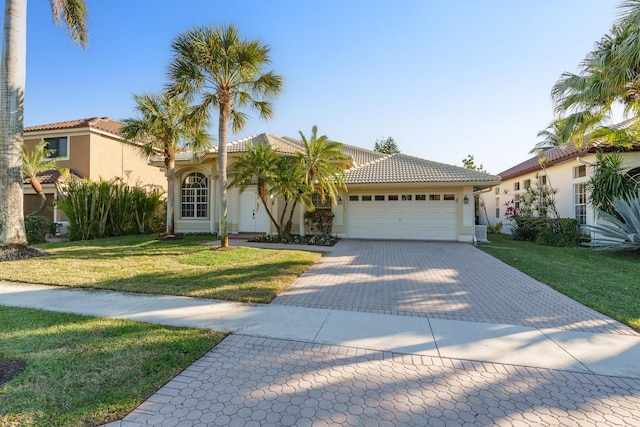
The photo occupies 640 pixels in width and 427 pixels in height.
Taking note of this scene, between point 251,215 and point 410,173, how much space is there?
8.67 metres

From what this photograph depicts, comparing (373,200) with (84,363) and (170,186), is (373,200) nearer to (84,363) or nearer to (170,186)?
(170,186)

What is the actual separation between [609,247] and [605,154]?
5160 mm

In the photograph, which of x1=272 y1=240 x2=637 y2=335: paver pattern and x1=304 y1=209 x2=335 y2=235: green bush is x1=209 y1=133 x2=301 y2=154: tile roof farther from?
x1=272 y1=240 x2=637 y2=335: paver pattern

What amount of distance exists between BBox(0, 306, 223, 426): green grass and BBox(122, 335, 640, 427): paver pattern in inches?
10.1

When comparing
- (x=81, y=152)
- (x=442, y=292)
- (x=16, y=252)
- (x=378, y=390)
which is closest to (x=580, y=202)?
(x=442, y=292)

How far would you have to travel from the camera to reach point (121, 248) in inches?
473

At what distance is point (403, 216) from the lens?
15797mm

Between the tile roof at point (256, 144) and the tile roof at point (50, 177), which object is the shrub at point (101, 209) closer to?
the tile roof at point (50, 177)

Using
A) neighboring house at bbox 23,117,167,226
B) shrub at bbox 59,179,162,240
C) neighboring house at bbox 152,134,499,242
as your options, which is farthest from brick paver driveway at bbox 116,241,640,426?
neighboring house at bbox 23,117,167,226

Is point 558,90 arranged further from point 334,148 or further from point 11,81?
point 11,81

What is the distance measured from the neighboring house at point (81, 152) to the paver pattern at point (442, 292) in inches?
629

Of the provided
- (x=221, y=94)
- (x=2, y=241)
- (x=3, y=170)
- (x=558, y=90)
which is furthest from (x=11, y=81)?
(x=558, y=90)

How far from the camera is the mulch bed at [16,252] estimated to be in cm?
923

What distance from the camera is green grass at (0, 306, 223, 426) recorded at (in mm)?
2605
